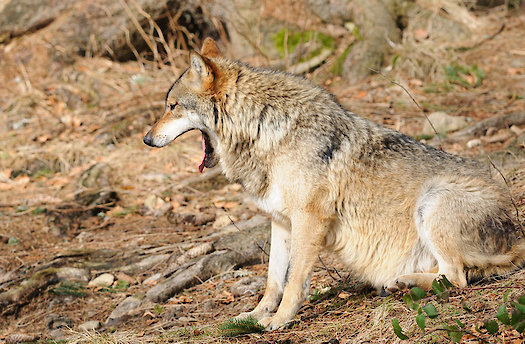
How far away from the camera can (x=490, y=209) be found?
440 centimetres

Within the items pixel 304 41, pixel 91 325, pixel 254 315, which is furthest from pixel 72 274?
pixel 304 41

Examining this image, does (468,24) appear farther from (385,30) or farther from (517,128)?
(517,128)

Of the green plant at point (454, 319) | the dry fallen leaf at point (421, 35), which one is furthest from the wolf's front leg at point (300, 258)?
the dry fallen leaf at point (421, 35)

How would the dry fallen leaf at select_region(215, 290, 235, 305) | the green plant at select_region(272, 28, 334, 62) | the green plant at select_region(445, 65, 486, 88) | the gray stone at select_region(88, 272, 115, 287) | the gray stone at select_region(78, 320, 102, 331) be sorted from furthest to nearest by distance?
1. the green plant at select_region(272, 28, 334, 62)
2. the green plant at select_region(445, 65, 486, 88)
3. the gray stone at select_region(88, 272, 115, 287)
4. the dry fallen leaf at select_region(215, 290, 235, 305)
5. the gray stone at select_region(78, 320, 102, 331)

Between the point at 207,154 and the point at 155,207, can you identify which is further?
the point at 155,207

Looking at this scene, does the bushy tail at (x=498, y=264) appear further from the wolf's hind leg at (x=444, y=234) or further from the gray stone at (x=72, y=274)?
the gray stone at (x=72, y=274)

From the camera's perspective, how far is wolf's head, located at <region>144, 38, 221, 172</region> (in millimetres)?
5012

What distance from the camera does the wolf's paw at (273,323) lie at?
4.54 m

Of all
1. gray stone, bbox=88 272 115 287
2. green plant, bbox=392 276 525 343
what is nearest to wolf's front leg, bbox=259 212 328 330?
green plant, bbox=392 276 525 343

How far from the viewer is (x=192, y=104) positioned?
5098mm

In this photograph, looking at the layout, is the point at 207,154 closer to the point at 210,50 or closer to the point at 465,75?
the point at 210,50

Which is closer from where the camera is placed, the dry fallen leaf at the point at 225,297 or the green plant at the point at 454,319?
the green plant at the point at 454,319

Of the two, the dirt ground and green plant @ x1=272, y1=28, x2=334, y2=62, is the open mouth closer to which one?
the dirt ground

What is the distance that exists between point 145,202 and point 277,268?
4147 millimetres
